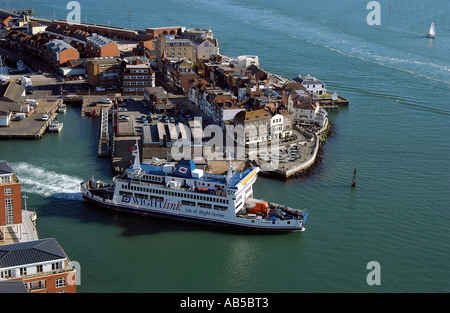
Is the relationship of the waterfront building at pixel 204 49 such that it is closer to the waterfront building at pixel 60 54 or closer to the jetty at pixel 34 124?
the waterfront building at pixel 60 54

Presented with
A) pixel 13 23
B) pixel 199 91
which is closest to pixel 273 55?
pixel 199 91

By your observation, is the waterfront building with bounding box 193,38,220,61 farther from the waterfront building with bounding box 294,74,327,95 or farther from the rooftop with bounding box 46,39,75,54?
the rooftop with bounding box 46,39,75,54

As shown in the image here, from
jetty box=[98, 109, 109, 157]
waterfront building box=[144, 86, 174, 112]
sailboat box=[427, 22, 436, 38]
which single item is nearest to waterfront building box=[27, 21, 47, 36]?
waterfront building box=[144, 86, 174, 112]

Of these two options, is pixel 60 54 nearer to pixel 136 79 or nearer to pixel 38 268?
pixel 136 79

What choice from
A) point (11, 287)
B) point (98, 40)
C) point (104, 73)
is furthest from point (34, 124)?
point (11, 287)

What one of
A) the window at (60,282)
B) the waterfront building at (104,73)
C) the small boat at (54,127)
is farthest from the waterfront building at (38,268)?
the waterfront building at (104,73)

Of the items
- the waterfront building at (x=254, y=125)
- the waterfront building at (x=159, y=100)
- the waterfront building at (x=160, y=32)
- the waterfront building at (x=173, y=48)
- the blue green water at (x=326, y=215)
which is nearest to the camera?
the blue green water at (x=326, y=215)
